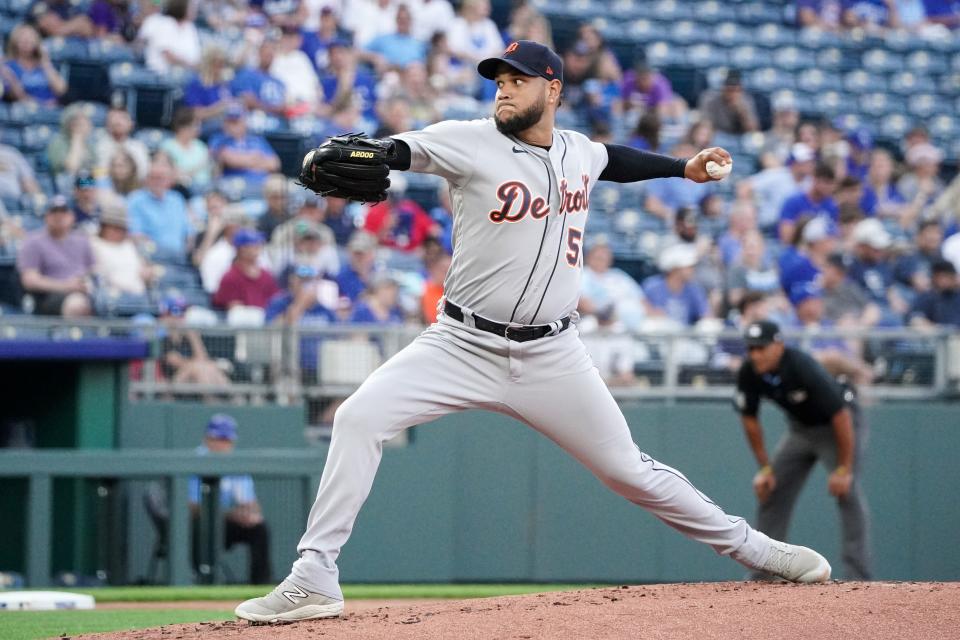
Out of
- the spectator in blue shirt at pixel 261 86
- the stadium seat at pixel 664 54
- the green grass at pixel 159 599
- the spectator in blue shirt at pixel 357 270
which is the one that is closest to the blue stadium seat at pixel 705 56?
the stadium seat at pixel 664 54

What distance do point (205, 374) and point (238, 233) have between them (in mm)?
1168

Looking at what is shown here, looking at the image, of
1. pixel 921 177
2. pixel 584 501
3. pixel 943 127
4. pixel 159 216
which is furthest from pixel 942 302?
pixel 159 216

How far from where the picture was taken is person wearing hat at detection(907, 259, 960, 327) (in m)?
10.7

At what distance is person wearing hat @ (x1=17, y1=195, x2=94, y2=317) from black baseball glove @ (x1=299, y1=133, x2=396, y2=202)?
5.01m

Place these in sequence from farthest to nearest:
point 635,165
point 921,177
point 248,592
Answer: point 921,177, point 248,592, point 635,165

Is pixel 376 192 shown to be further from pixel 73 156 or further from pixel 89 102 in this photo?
pixel 89 102

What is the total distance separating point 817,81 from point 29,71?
7877mm

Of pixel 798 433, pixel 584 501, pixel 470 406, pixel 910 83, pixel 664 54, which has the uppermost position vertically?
pixel 664 54

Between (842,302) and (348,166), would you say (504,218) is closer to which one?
(348,166)

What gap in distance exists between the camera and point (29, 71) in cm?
1071

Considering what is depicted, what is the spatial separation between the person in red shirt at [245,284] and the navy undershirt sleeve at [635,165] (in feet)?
16.4

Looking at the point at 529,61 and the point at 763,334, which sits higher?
the point at 529,61

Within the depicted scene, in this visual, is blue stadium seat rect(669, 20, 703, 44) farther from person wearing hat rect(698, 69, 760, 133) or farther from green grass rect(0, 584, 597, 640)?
green grass rect(0, 584, 597, 640)

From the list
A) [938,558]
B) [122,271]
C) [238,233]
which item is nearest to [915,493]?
[938,558]
